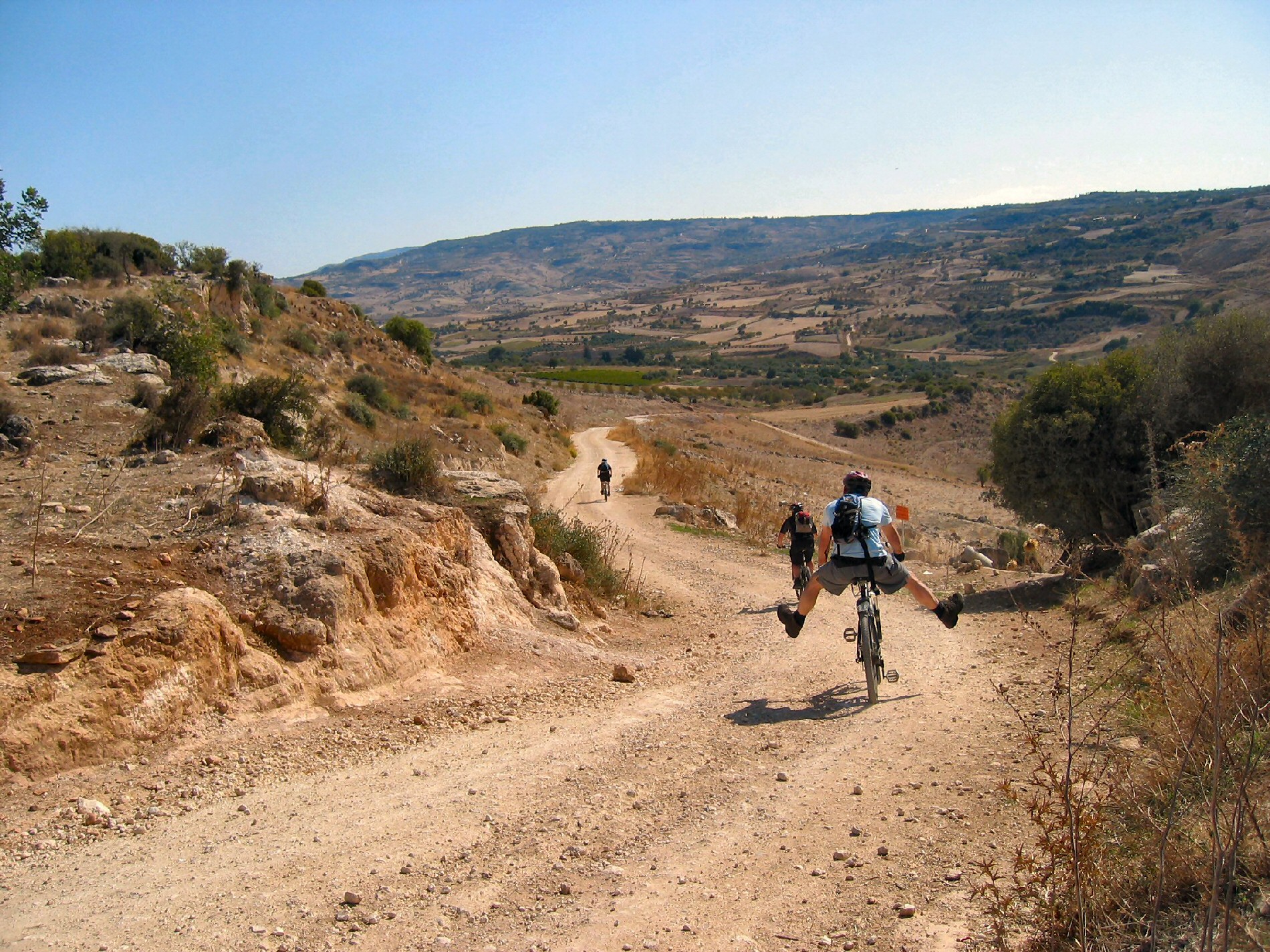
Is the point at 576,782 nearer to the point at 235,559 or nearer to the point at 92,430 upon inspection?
the point at 235,559

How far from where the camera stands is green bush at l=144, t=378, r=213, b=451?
10016mm

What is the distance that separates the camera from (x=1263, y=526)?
28.5 ft

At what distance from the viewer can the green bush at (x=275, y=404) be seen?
11.8 meters

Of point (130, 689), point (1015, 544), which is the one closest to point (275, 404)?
point (130, 689)

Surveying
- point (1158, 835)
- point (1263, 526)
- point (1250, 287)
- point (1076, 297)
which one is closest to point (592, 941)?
point (1158, 835)

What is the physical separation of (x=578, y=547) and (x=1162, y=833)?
29.3ft

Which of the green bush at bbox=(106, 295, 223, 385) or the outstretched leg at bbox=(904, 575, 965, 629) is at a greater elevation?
the green bush at bbox=(106, 295, 223, 385)

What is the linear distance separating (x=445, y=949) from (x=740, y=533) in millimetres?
17536

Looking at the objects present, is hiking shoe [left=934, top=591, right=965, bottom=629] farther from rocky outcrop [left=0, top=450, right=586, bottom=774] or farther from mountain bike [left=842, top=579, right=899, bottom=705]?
rocky outcrop [left=0, top=450, right=586, bottom=774]

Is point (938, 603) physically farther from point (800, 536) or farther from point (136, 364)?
point (136, 364)

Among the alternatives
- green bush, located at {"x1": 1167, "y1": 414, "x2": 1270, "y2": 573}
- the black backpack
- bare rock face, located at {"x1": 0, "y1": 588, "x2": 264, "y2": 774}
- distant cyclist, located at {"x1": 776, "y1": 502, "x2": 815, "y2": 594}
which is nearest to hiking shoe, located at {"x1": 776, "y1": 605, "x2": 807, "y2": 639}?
the black backpack

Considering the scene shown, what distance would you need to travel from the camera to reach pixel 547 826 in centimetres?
499

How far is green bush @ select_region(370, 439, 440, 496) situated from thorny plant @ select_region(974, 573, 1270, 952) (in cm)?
756

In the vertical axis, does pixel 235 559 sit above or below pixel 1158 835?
above
